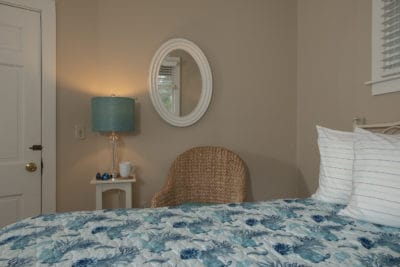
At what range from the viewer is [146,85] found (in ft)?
8.05

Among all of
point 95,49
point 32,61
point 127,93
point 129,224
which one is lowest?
point 129,224

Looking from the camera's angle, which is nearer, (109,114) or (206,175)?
(109,114)

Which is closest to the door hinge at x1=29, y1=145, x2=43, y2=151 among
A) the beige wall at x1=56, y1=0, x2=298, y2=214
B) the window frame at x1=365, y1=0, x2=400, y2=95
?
the beige wall at x1=56, y1=0, x2=298, y2=214

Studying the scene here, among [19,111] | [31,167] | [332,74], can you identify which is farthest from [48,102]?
[332,74]

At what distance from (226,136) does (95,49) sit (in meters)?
1.41

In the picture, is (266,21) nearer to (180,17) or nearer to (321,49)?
(321,49)

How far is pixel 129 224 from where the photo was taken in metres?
1.22

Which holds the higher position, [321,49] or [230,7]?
[230,7]

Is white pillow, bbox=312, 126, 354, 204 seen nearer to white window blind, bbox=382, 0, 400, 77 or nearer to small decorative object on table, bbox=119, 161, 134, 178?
white window blind, bbox=382, 0, 400, 77

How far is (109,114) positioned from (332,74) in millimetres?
1861

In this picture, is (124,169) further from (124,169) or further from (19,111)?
(19,111)

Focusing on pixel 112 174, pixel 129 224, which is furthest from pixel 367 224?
pixel 112 174

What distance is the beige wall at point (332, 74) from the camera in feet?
6.58

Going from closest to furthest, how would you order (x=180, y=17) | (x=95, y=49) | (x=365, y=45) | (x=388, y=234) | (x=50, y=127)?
(x=388, y=234) → (x=365, y=45) → (x=50, y=127) → (x=95, y=49) → (x=180, y=17)
